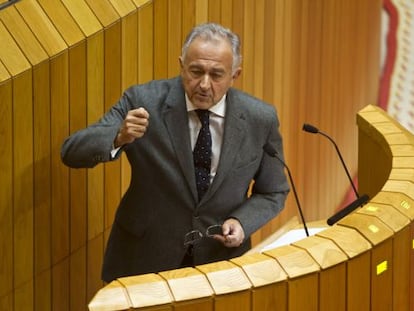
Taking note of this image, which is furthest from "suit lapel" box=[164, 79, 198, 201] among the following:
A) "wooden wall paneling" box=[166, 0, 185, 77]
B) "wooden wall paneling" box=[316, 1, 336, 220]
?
"wooden wall paneling" box=[316, 1, 336, 220]

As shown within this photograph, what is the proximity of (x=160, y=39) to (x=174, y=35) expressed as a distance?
0.34ft

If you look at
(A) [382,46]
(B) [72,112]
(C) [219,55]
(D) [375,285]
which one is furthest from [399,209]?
(A) [382,46]

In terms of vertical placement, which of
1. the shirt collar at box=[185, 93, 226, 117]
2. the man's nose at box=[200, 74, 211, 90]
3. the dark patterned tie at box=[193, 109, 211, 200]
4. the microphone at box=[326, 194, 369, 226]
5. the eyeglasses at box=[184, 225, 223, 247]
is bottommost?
the eyeglasses at box=[184, 225, 223, 247]

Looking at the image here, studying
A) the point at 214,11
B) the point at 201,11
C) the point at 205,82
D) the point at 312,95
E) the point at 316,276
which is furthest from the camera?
the point at 312,95

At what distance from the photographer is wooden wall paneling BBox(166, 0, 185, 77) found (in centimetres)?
400

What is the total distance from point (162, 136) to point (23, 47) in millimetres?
507

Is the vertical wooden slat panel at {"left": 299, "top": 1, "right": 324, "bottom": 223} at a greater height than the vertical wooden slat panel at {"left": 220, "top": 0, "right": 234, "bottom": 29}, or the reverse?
the vertical wooden slat panel at {"left": 220, "top": 0, "right": 234, "bottom": 29}

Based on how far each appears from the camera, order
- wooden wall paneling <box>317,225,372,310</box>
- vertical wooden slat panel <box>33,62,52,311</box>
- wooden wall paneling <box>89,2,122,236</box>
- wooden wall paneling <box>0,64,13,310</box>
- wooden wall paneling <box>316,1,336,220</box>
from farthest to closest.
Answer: wooden wall paneling <box>316,1,336,220</box> → wooden wall paneling <box>89,2,122,236</box> → vertical wooden slat panel <box>33,62,52,311</box> → wooden wall paneling <box>0,64,13,310</box> → wooden wall paneling <box>317,225,372,310</box>

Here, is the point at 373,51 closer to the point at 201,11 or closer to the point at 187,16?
the point at 201,11

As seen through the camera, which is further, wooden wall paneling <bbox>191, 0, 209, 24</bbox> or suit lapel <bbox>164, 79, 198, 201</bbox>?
wooden wall paneling <bbox>191, 0, 209, 24</bbox>

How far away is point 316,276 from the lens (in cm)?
238

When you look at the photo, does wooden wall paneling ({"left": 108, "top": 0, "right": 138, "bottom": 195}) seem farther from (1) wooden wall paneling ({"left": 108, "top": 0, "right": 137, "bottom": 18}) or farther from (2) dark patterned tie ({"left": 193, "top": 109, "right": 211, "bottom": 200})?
(2) dark patterned tie ({"left": 193, "top": 109, "right": 211, "bottom": 200})

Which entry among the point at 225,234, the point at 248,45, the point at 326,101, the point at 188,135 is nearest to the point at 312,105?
the point at 326,101

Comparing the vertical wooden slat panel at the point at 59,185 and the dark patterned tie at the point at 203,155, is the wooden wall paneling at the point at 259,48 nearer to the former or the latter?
the vertical wooden slat panel at the point at 59,185
